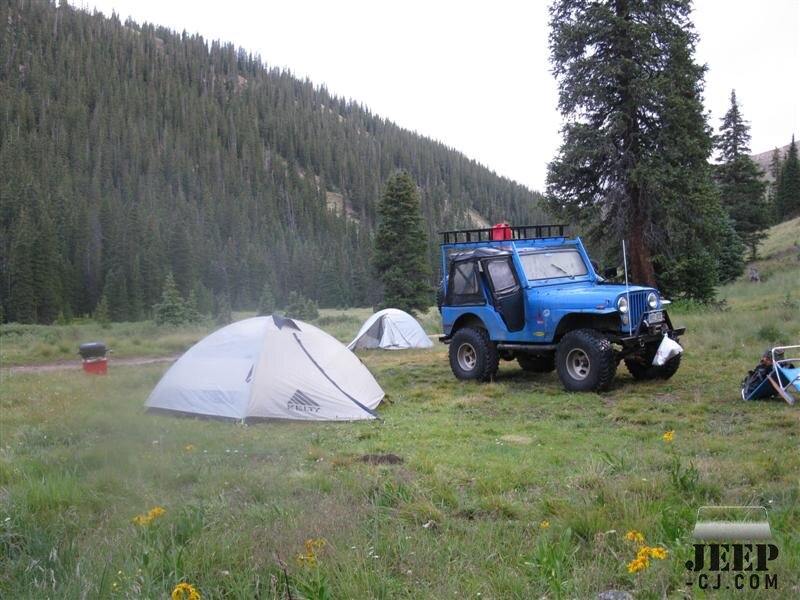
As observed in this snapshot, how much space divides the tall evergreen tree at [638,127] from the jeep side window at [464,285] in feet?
28.9

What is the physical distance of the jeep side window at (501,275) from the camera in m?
11.6

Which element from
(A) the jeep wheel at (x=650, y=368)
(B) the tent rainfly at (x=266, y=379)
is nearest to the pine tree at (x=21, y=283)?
(B) the tent rainfly at (x=266, y=379)

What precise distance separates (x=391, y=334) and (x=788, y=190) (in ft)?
202

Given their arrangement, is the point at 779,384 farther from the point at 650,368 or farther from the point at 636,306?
the point at 650,368

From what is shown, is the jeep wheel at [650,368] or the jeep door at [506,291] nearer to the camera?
the jeep wheel at [650,368]

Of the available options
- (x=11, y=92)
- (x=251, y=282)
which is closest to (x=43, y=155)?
(x=11, y=92)

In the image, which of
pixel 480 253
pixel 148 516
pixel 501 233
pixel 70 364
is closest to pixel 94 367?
pixel 70 364

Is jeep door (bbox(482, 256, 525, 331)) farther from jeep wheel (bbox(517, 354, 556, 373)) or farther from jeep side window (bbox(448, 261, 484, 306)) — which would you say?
→ jeep wheel (bbox(517, 354, 556, 373))

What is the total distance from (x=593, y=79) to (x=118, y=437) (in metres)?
17.0

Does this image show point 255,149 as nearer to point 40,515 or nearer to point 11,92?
point 11,92

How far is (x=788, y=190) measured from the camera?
→ 6594 cm

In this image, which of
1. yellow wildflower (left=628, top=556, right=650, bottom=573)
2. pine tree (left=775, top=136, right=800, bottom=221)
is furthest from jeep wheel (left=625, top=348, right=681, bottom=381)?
pine tree (left=775, top=136, right=800, bottom=221)

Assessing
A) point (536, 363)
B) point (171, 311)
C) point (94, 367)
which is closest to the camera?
point (536, 363)

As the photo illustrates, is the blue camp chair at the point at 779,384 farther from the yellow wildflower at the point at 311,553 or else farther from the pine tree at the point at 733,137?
the pine tree at the point at 733,137
